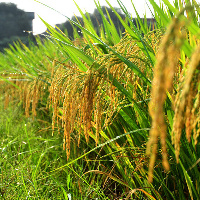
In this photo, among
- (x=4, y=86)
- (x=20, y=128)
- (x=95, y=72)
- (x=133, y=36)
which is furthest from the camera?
(x=4, y=86)

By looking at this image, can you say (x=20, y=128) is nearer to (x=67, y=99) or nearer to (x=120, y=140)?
(x=120, y=140)

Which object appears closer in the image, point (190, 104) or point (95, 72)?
point (190, 104)

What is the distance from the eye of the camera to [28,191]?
1595mm

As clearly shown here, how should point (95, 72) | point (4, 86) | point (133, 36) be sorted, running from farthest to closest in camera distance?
point (4, 86) → point (133, 36) → point (95, 72)

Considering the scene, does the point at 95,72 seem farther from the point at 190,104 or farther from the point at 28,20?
the point at 28,20

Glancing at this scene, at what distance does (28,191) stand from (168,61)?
1.47m

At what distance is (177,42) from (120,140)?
1525 mm

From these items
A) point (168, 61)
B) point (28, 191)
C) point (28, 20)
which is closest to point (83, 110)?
point (168, 61)

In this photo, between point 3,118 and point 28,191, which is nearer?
point 28,191

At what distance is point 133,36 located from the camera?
1.17 meters

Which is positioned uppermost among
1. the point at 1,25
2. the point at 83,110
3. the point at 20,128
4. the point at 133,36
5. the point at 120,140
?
the point at 1,25

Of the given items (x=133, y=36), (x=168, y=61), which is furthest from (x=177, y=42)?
(x=133, y=36)

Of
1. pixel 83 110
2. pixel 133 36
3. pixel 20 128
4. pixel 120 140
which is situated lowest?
pixel 20 128

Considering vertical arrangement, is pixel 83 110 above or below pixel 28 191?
above
